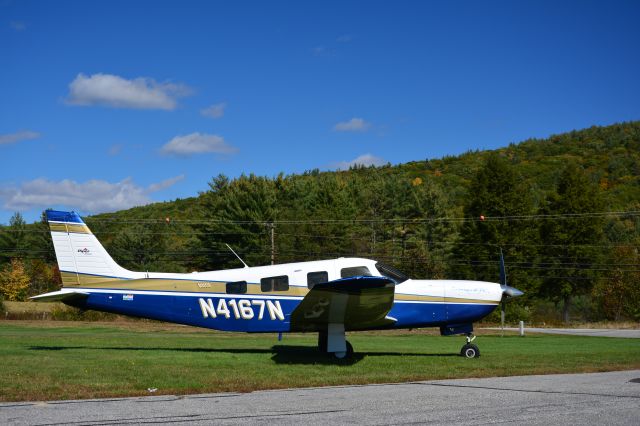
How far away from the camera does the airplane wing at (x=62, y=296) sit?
15.4 meters

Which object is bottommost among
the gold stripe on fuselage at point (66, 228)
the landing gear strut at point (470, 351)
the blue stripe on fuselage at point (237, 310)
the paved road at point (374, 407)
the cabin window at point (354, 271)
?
the landing gear strut at point (470, 351)

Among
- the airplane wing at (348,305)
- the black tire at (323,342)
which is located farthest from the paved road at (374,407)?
the black tire at (323,342)

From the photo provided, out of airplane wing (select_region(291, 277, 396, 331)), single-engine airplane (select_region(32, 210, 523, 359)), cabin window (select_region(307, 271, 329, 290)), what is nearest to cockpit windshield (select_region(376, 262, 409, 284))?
single-engine airplane (select_region(32, 210, 523, 359))

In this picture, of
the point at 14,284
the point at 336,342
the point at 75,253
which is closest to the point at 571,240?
the point at 336,342

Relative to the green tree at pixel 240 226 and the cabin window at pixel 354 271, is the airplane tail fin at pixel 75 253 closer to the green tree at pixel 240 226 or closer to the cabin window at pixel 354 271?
the cabin window at pixel 354 271

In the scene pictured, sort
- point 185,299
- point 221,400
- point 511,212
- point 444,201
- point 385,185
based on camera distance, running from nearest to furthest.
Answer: point 221,400
point 185,299
point 511,212
point 444,201
point 385,185

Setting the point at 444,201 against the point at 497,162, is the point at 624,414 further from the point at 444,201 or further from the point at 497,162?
the point at 444,201

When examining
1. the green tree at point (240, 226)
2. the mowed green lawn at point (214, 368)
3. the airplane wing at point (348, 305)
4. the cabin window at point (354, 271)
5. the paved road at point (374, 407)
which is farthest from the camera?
the green tree at point (240, 226)

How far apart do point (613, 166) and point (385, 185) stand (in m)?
41.0

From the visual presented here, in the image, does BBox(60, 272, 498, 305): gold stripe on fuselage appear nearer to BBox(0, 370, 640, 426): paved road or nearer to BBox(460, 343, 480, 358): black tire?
BBox(460, 343, 480, 358): black tire

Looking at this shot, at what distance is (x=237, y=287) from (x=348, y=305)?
3.10 meters

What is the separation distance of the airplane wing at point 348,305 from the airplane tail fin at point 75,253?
530cm

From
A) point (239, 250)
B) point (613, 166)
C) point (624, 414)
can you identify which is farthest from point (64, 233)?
→ point (613, 166)

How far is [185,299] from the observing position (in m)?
16.0
